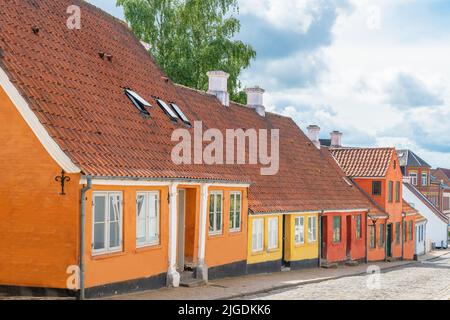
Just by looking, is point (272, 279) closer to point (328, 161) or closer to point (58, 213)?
point (58, 213)

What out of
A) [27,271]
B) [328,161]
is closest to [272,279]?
[27,271]

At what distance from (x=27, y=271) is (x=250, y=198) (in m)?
10.5

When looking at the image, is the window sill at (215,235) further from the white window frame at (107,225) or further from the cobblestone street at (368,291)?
the white window frame at (107,225)

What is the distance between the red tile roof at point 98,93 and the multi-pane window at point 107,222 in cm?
54

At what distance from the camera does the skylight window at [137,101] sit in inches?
692

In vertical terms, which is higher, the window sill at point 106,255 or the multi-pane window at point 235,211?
the multi-pane window at point 235,211

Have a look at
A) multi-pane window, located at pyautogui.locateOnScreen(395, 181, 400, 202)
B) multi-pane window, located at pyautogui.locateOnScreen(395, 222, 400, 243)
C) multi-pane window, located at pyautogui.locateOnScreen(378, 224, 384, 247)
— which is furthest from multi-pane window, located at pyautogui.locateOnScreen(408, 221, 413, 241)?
multi-pane window, located at pyautogui.locateOnScreen(378, 224, 384, 247)

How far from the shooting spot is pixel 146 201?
49.9 ft

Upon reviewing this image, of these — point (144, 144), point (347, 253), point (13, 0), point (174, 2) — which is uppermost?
point (174, 2)

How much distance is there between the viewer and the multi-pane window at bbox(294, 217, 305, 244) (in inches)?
1022

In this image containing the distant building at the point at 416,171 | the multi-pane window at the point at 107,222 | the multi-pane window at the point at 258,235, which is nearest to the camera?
the multi-pane window at the point at 107,222

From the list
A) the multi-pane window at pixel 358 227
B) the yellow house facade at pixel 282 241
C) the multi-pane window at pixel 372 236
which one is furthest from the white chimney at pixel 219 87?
the multi-pane window at pixel 372 236

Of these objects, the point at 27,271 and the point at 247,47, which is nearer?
the point at 27,271

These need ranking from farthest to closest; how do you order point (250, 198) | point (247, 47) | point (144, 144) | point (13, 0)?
point (247, 47) < point (250, 198) < point (144, 144) < point (13, 0)
